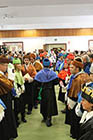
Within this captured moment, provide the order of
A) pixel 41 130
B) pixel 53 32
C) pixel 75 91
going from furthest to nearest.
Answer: pixel 53 32 → pixel 41 130 → pixel 75 91

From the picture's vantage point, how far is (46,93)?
14.2ft

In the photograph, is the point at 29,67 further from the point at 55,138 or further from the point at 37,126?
the point at 55,138

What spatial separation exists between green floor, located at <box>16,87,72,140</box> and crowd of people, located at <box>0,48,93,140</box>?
0.15m

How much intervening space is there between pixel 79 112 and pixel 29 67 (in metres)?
2.59

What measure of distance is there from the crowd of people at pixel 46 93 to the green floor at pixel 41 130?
152mm

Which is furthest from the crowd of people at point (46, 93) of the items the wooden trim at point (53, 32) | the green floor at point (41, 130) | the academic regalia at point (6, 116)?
the wooden trim at point (53, 32)

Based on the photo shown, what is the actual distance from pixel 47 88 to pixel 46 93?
4.7 inches

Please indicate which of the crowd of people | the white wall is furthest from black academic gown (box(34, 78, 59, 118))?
the white wall

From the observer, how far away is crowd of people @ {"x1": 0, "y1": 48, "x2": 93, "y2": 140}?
2.68 meters

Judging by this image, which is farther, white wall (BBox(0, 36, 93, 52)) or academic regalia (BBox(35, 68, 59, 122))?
white wall (BBox(0, 36, 93, 52))

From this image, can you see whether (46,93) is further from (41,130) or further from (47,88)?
(41,130)

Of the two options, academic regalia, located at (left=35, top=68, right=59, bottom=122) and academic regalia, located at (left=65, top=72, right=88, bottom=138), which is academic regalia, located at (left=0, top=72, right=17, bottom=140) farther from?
academic regalia, located at (left=35, top=68, right=59, bottom=122)

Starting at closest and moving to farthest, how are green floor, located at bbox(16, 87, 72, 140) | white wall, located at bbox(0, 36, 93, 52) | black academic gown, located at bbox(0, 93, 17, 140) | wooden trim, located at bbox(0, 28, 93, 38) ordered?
black academic gown, located at bbox(0, 93, 17, 140) → green floor, located at bbox(16, 87, 72, 140) → wooden trim, located at bbox(0, 28, 93, 38) → white wall, located at bbox(0, 36, 93, 52)

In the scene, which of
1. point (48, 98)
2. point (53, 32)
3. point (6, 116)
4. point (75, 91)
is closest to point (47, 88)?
point (48, 98)
